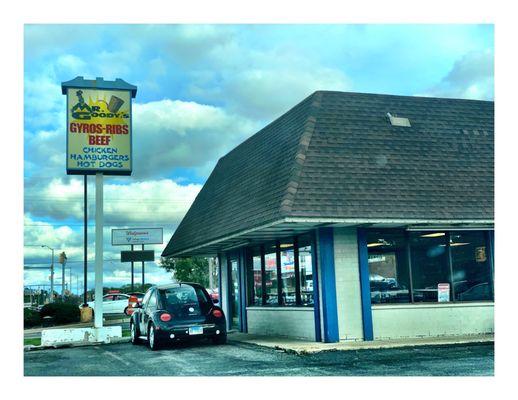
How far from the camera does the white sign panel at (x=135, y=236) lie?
54188 millimetres

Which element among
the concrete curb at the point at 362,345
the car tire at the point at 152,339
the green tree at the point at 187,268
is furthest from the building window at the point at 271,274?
the green tree at the point at 187,268

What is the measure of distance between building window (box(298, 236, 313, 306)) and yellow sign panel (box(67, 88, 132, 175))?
583 centimetres

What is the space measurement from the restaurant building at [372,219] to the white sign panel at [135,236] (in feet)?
117

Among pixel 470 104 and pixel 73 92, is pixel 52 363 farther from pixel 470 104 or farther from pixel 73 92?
pixel 470 104

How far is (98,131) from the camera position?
62.4ft

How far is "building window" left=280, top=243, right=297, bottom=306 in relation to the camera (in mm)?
17656

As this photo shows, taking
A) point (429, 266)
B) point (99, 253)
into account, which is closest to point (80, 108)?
point (99, 253)

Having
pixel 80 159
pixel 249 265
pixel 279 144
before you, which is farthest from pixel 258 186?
pixel 80 159

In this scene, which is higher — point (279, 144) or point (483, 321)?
point (279, 144)

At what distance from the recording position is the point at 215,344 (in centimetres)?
1680
